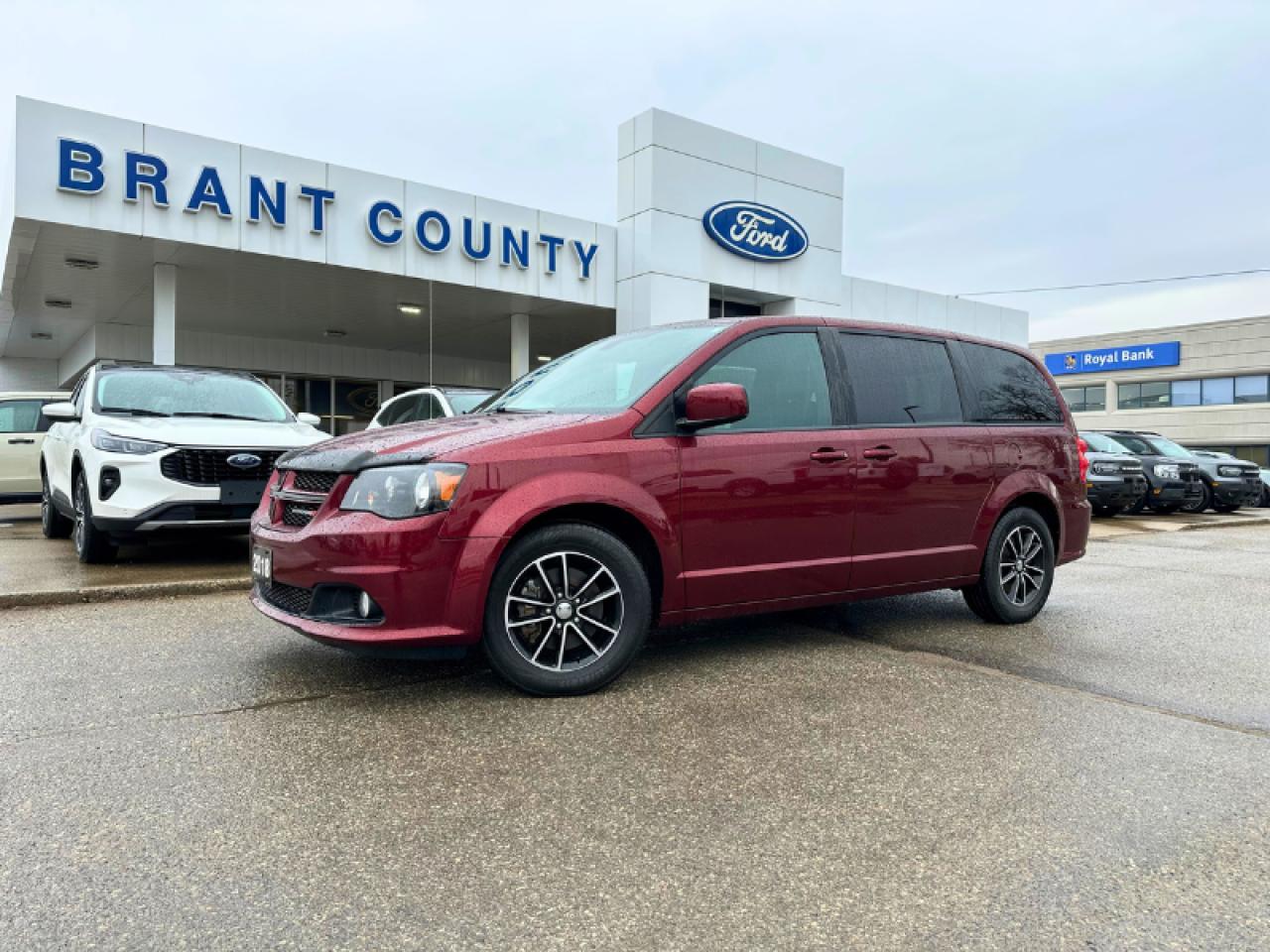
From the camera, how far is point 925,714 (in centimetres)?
361

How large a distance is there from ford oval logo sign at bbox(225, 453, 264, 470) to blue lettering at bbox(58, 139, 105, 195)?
7687mm

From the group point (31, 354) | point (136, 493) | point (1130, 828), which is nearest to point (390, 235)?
point (136, 493)

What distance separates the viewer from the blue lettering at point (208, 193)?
42.2 ft

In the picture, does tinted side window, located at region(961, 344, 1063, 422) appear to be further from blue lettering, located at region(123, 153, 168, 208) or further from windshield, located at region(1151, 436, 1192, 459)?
windshield, located at region(1151, 436, 1192, 459)

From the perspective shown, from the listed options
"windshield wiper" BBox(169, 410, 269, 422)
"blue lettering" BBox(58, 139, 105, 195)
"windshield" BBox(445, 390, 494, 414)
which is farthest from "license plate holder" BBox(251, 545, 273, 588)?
"blue lettering" BBox(58, 139, 105, 195)

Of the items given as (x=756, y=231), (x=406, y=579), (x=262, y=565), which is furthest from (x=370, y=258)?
(x=406, y=579)

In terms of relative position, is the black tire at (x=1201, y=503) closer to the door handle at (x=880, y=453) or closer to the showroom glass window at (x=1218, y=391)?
the door handle at (x=880, y=453)

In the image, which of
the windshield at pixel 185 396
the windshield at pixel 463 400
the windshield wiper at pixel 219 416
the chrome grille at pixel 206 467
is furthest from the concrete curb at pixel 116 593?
the windshield at pixel 463 400

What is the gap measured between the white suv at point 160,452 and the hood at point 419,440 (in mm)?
2822

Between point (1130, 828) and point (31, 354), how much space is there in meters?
33.9

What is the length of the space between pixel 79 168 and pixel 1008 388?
39.8 feet

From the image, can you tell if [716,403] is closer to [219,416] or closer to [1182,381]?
[219,416]

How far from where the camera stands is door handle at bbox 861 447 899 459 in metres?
4.62

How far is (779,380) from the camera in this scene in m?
4.50
